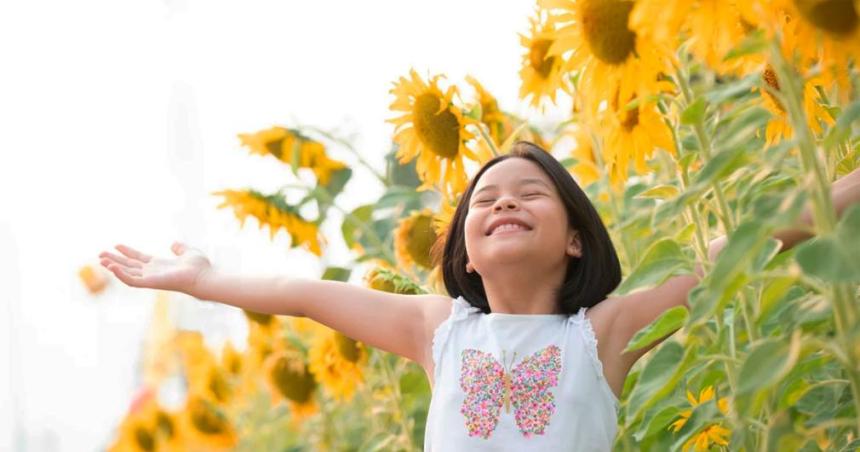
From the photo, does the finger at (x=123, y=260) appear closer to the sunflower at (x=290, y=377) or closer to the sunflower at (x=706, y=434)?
the sunflower at (x=706, y=434)

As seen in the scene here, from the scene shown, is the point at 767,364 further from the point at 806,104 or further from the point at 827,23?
the point at 806,104

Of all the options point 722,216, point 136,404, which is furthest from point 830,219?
point 136,404

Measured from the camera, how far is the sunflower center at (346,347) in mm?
2324

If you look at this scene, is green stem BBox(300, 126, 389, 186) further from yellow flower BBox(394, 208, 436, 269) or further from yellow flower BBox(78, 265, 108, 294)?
yellow flower BBox(78, 265, 108, 294)

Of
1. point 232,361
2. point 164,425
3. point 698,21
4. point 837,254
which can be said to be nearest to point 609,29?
point 698,21

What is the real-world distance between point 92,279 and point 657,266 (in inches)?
173

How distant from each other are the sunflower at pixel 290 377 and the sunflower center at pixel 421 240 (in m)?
0.66

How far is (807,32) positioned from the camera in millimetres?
1046

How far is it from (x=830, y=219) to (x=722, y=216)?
34cm

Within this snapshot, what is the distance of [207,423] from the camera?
351cm

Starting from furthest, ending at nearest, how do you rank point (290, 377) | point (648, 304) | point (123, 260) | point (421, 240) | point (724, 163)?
point (290, 377)
point (421, 240)
point (123, 260)
point (648, 304)
point (724, 163)

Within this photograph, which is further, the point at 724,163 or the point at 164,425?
the point at 164,425

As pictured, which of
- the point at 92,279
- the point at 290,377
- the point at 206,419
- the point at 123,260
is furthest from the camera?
the point at 92,279

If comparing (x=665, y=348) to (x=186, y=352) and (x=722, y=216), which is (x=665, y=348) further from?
(x=186, y=352)
